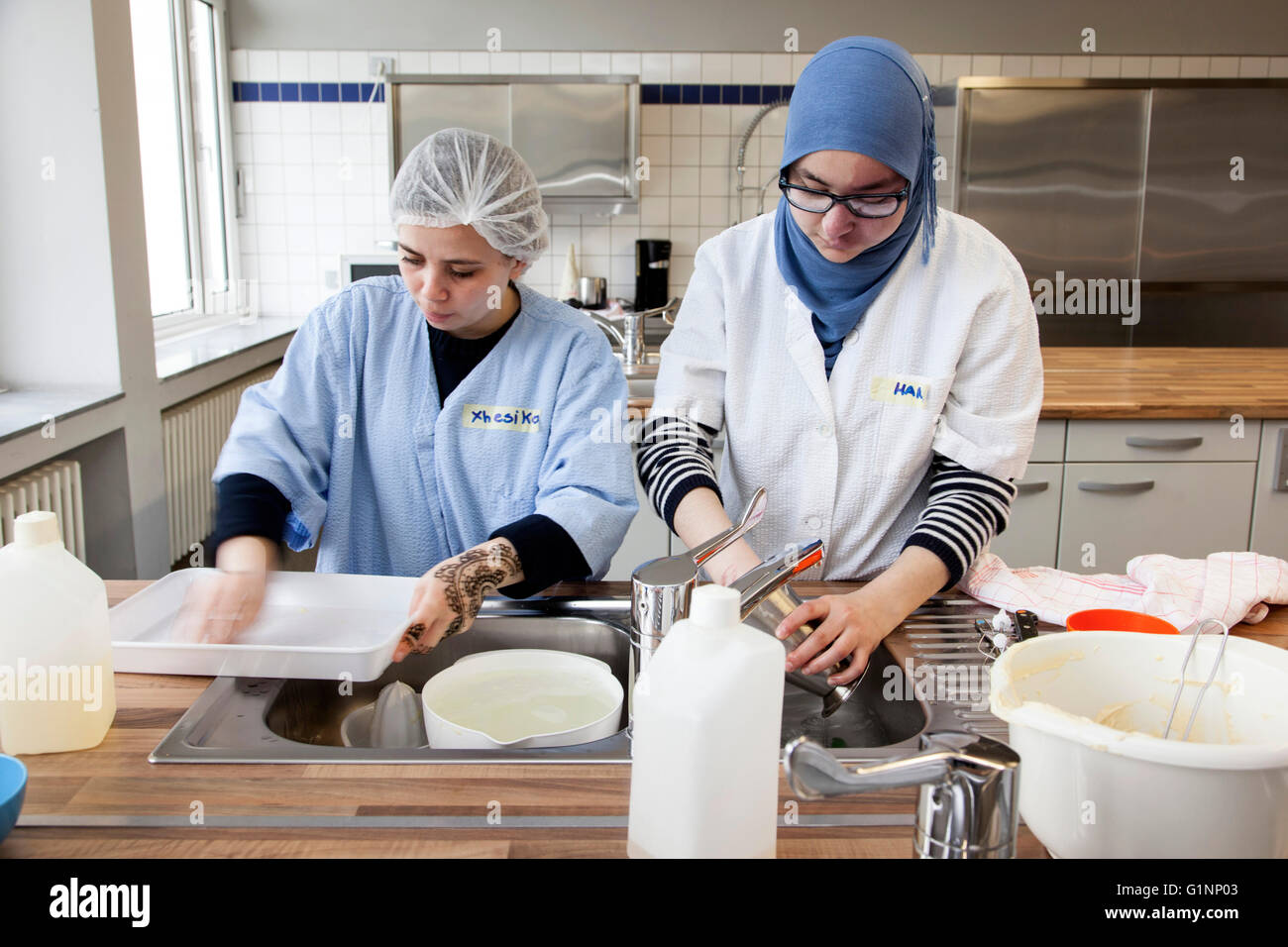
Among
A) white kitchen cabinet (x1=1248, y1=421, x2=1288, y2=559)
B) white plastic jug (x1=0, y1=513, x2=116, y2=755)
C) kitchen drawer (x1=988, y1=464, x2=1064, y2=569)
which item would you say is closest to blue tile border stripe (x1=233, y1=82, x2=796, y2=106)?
kitchen drawer (x1=988, y1=464, x2=1064, y2=569)

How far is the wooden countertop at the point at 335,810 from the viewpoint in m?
0.78

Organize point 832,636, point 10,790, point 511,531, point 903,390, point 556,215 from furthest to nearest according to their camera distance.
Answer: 1. point 556,215
2. point 903,390
3. point 511,531
4. point 832,636
5. point 10,790

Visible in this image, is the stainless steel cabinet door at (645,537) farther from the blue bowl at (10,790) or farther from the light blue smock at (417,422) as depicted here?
the blue bowl at (10,790)

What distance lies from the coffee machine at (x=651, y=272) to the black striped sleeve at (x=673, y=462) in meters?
2.71

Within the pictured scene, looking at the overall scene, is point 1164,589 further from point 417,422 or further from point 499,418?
point 417,422

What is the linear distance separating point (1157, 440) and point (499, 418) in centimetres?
191

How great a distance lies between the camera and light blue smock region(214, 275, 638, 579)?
4.93 feet

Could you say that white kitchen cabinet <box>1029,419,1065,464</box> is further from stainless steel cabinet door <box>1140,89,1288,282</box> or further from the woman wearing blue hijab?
stainless steel cabinet door <box>1140,89,1288,282</box>

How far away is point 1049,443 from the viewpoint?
Result: 8.66 ft

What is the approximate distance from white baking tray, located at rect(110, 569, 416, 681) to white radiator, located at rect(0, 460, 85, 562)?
106 centimetres

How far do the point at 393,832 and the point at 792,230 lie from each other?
98 cm

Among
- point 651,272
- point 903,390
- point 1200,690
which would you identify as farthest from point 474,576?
point 651,272

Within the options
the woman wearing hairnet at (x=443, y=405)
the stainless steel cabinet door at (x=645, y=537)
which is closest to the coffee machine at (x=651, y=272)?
the stainless steel cabinet door at (x=645, y=537)
